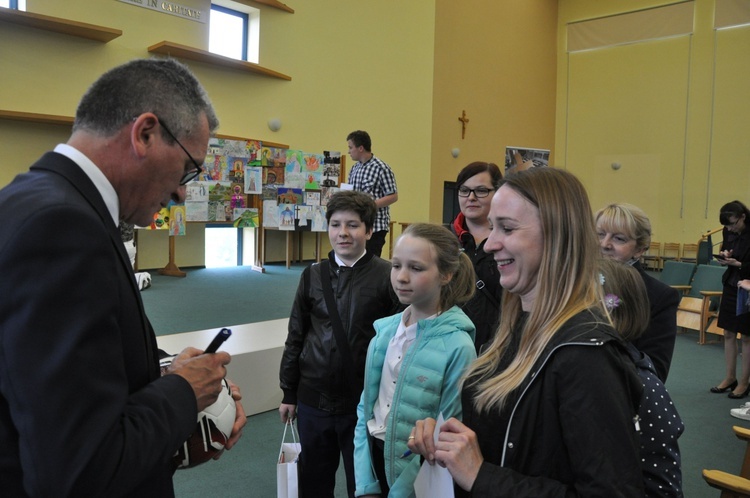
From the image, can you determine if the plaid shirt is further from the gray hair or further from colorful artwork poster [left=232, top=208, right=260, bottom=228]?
the gray hair

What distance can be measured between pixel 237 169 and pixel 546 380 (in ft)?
25.0

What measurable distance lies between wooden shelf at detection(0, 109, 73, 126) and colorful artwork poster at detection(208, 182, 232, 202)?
1.95 meters

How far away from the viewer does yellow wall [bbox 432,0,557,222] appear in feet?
38.8

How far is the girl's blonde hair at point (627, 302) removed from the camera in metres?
1.51

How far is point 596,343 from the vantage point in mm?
934

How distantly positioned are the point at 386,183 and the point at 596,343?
424 cm

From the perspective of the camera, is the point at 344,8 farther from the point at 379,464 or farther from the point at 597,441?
the point at 597,441

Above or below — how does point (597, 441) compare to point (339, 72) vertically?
below

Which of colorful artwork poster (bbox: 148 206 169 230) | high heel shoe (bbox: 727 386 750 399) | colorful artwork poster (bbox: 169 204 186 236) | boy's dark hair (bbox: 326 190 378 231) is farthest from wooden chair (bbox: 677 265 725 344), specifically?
colorful artwork poster (bbox: 148 206 169 230)

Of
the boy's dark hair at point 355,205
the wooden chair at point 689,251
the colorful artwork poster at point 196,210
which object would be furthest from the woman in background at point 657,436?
the wooden chair at point 689,251

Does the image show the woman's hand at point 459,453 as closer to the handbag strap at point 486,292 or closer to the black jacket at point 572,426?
the black jacket at point 572,426

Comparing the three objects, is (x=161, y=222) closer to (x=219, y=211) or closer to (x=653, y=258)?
(x=219, y=211)

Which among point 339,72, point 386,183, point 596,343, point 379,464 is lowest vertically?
point 379,464

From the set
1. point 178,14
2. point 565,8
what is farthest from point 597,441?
point 565,8
